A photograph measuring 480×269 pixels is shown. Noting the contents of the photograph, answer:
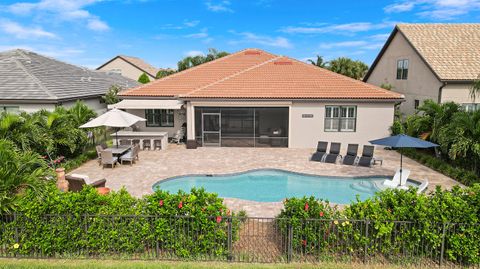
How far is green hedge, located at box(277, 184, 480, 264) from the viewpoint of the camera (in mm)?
9031

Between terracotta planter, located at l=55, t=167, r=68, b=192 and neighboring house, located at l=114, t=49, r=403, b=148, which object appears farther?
neighboring house, located at l=114, t=49, r=403, b=148

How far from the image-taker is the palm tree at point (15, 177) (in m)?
9.42

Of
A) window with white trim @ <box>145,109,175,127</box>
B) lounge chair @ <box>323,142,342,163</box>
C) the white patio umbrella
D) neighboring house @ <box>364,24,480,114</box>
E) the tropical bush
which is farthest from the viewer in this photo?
window with white trim @ <box>145,109,175,127</box>

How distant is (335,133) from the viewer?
26.1 metres

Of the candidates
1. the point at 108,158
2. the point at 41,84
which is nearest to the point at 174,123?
the point at 108,158

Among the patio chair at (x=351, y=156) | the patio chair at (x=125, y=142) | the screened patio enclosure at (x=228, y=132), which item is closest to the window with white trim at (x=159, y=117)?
the screened patio enclosure at (x=228, y=132)

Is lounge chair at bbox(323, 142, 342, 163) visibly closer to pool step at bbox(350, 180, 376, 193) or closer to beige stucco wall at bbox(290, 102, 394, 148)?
pool step at bbox(350, 180, 376, 193)

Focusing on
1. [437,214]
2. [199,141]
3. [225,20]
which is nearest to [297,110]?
[199,141]

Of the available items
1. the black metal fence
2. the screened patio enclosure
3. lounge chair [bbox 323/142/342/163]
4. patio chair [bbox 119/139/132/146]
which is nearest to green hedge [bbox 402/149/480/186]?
lounge chair [bbox 323/142/342/163]

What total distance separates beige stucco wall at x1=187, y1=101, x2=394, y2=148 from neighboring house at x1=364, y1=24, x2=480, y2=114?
15.7ft

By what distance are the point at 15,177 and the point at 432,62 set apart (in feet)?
95.9

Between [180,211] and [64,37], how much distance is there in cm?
3807

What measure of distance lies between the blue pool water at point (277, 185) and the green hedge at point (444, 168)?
3.65 metres

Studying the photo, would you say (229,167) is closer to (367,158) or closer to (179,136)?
(367,158)
